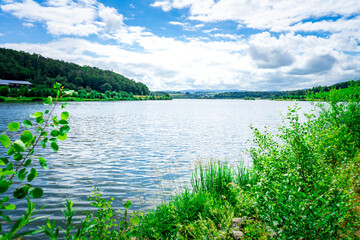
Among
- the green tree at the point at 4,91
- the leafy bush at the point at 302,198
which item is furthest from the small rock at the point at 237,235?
the green tree at the point at 4,91

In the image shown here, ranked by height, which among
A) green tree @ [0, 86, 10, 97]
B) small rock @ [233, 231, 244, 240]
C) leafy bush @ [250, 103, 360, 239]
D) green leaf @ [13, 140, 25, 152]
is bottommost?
small rock @ [233, 231, 244, 240]

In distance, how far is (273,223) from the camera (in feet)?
15.4

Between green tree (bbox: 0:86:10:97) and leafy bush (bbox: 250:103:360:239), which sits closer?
leafy bush (bbox: 250:103:360:239)

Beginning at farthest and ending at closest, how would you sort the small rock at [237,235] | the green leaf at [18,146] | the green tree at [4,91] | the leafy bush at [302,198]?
the green tree at [4,91] < the small rock at [237,235] < the leafy bush at [302,198] < the green leaf at [18,146]

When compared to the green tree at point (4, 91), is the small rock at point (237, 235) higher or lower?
lower

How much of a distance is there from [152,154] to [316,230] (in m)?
18.6

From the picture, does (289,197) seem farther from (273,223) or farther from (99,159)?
(99,159)

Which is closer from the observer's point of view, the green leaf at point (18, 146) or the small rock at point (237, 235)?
the green leaf at point (18, 146)

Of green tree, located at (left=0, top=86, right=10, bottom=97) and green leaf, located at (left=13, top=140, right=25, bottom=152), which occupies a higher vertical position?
green tree, located at (left=0, top=86, right=10, bottom=97)

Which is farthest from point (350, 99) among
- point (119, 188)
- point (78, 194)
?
point (78, 194)

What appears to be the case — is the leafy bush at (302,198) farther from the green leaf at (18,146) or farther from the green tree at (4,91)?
the green tree at (4,91)

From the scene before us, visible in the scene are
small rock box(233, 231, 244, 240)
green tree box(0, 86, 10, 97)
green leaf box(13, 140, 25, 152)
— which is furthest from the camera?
green tree box(0, 86, 10, 97)

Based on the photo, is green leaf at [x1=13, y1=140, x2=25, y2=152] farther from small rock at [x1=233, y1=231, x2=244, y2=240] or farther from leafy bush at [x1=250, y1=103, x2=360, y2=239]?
small rock at [x1=233, y1=231, x2=244, y2=240]

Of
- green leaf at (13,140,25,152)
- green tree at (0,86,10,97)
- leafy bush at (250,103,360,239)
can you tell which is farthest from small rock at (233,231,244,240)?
green tree at (0,86,10,97)
